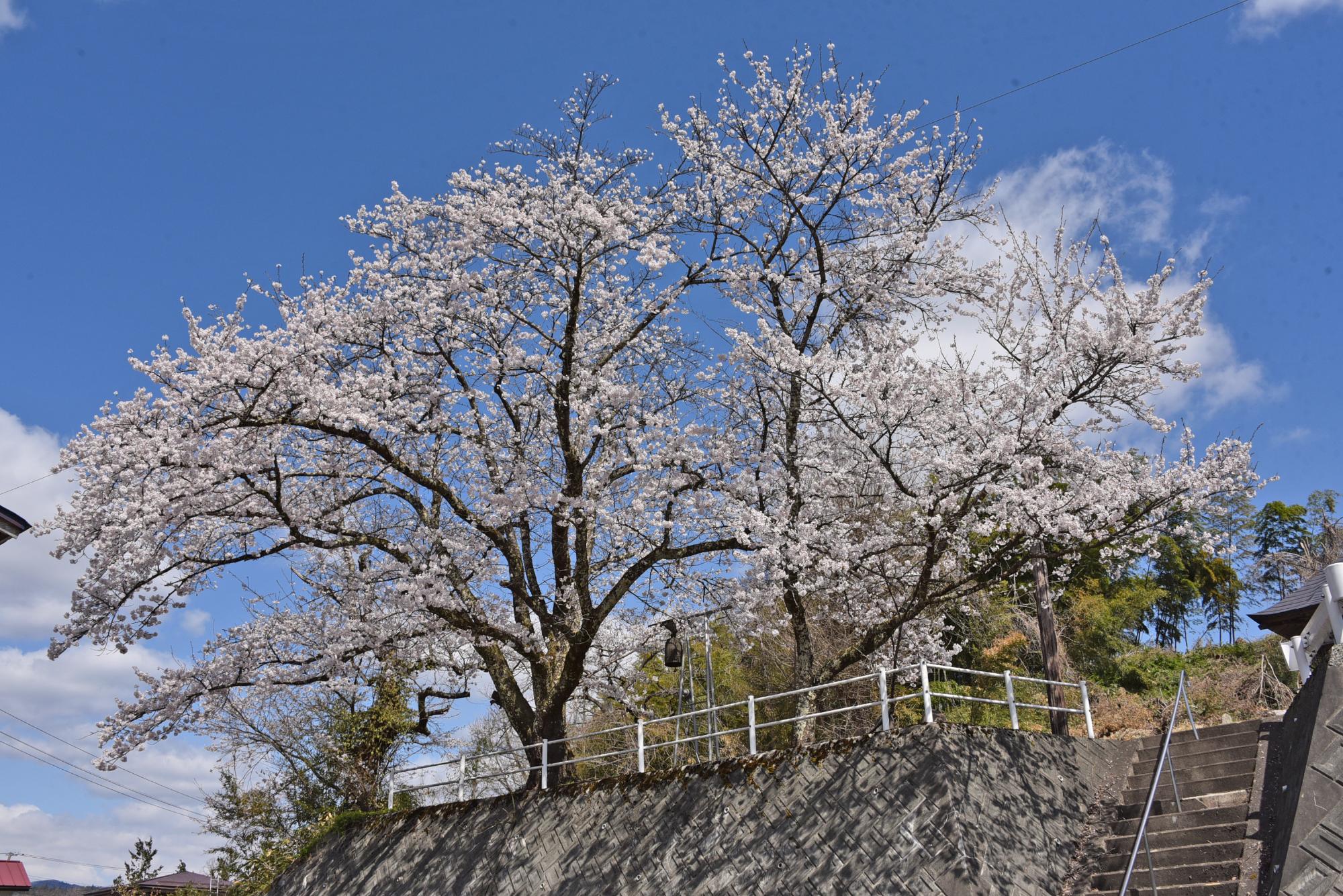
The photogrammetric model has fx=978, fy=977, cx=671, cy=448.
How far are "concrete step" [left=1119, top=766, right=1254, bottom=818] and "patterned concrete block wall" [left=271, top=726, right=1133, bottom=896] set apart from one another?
0.46 metres

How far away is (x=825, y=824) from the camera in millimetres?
10352

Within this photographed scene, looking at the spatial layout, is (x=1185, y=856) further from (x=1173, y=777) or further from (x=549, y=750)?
(x=549, y=750)

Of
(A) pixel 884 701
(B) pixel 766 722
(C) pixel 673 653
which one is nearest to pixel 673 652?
(C) pixel 673 653

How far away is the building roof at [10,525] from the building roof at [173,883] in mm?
12143

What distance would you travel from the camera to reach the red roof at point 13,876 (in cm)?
2727

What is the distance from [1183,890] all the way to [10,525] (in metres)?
15.2

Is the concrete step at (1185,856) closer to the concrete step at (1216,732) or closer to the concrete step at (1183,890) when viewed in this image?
the concrete step at (1183,890)

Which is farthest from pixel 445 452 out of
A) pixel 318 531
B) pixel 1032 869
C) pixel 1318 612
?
pixel 1318 612

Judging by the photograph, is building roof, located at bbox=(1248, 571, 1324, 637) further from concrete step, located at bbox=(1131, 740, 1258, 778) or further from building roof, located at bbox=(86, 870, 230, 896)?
building roof, located at bbox=(86, 870, 230, 896)

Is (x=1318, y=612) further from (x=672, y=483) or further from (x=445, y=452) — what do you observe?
(x=445, y=452)

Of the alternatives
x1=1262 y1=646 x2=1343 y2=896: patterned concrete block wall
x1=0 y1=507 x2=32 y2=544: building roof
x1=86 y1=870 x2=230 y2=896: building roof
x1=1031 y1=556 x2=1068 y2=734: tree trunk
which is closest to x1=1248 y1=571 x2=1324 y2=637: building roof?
x1=1031 y1=556 x2=1068 y2=734: tree trunk

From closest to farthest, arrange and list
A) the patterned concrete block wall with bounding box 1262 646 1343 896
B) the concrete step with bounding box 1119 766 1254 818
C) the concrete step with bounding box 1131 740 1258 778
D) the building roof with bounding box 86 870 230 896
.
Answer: the patterned concrete block wall with bounding box 1262 646 1343 896
the concrete step with bounding box 1119 766 1254 818
the concrete step with bounding box 1131 740 1258 778
the building roof with bounding box 86 870 230 896

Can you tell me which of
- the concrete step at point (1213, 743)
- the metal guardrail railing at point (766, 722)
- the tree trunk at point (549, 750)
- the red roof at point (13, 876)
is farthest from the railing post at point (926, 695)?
the red roof at point (13, 876)

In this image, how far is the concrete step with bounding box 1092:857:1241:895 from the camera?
28.9 feet
